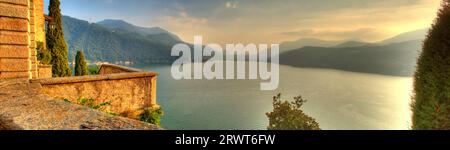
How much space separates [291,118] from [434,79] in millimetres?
6495

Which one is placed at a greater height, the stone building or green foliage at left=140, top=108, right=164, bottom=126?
the stone building

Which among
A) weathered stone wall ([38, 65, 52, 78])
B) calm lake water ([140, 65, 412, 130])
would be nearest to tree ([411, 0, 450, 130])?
weathered stone wall ([38, 65, 52, 78])

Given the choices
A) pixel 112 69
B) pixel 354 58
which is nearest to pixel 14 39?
pixel 112 69

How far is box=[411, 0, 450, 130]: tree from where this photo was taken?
551cm

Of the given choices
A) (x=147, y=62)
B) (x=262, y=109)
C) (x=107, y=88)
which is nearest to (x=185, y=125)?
(x=262, y=109)

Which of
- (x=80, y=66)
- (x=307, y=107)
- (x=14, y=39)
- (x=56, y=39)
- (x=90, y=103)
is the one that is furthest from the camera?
(x=307, y=107)

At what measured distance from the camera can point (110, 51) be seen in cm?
11031

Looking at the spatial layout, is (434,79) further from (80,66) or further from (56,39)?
(56,39)

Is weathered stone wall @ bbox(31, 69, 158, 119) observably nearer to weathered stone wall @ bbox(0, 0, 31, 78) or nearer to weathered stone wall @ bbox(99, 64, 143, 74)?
weathered stone wall @ bbox(0, 0, 31, 78)

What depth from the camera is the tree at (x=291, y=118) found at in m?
11.5

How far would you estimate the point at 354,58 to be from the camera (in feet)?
267

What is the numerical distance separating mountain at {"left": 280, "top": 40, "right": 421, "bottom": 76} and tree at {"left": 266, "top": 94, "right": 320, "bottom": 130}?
53.4 meters
